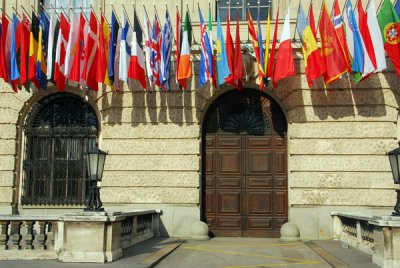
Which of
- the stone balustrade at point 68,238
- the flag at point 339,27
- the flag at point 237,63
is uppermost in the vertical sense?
the flag at point 339,27

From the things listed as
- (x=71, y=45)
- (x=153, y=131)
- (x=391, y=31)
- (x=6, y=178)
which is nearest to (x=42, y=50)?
(x=71, y=45)

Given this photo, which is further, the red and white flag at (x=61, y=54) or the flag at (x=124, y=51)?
the red and white flag at (x=61, y=54)

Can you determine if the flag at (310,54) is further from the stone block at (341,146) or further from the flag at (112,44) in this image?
the flag at (112,44)

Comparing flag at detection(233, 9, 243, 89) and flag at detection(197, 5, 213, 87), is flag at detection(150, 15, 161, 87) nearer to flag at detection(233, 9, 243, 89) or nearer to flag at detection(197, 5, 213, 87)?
flag at detection(197, 5, 213, 87)

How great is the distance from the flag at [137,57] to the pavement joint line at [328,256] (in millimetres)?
7678

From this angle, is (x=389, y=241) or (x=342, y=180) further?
(x=342, y=180)

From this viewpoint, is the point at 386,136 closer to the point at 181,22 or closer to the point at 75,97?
the point at 181,22

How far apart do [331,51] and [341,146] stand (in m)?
3.29

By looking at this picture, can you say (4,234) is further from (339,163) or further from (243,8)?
(243,8)

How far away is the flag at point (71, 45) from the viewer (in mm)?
17656

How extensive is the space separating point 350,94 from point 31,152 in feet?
38.5

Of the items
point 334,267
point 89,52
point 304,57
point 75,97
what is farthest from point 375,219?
point 75,97

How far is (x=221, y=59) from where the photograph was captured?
17500 millimetres

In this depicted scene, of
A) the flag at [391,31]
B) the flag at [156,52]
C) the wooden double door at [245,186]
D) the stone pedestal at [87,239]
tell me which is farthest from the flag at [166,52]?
the flag at [391,31]
